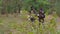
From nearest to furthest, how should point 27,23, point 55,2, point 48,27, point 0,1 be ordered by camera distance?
point 48,27 < point 27,23 < point 0,1 < point 55,2

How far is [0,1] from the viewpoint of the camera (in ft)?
51.5

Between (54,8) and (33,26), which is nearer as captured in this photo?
(33,26)

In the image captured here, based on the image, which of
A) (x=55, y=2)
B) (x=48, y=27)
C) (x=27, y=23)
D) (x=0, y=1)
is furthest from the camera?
(x=55, y=2)

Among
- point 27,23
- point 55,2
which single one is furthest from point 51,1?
point 27,23

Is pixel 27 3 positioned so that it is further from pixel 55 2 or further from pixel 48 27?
pixel 48 27

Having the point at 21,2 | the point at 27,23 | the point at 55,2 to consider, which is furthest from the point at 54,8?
the point at 27,23

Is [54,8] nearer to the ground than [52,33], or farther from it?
nearer to the ground

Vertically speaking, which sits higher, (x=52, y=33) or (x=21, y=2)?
(x=52, y=33)

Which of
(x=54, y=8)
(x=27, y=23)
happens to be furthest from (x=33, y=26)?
(x=54, y=8)

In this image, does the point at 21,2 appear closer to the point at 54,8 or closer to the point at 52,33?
the point at 54,8

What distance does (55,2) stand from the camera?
16.8 m

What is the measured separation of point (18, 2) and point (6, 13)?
1144 millimetres

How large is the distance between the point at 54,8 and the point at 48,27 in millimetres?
11894

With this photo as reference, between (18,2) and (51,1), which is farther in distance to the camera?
(51,1)
